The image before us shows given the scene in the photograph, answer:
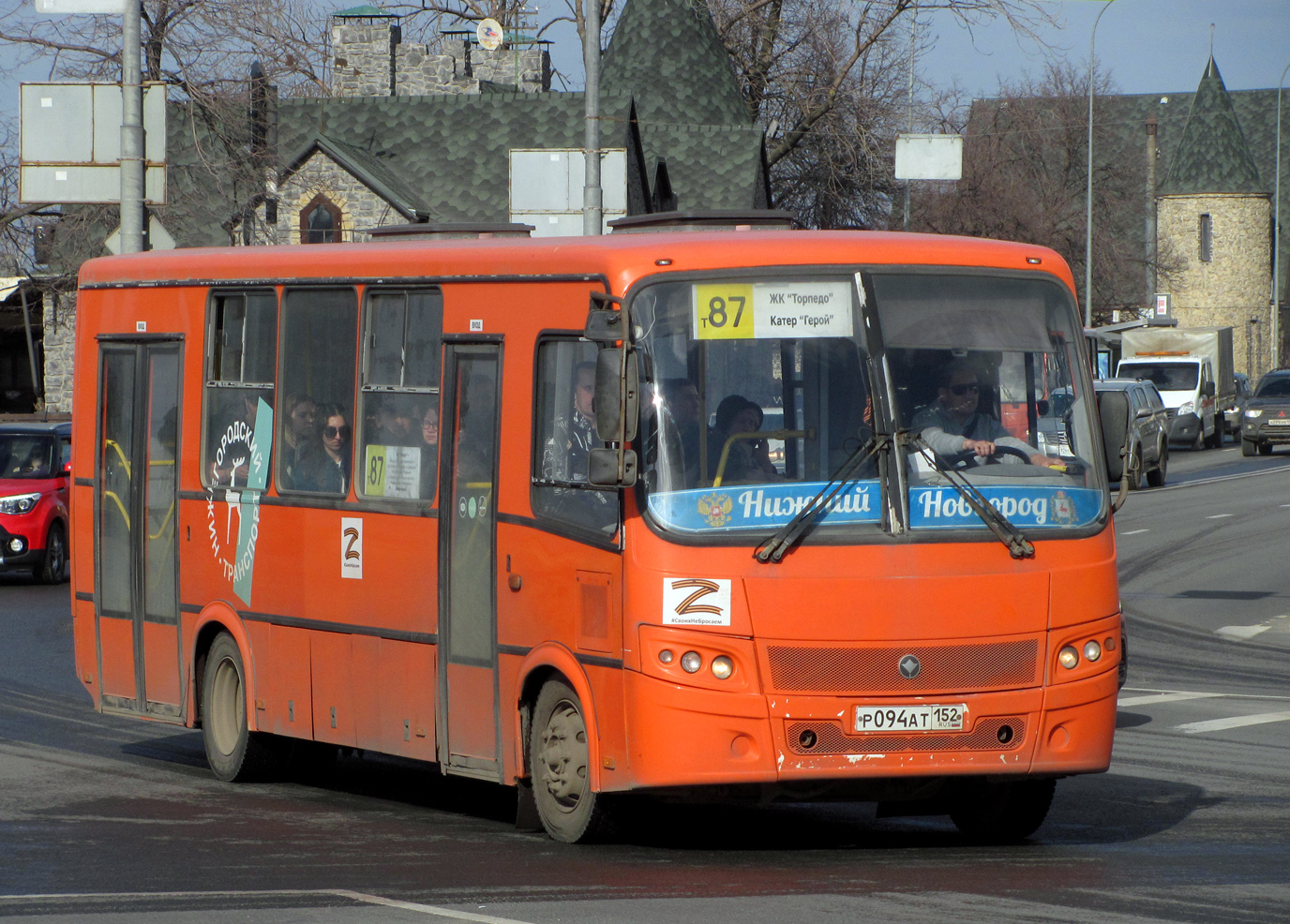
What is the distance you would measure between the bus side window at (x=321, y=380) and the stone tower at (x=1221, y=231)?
92201 millimetres

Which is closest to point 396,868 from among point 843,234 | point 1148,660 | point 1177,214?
point 843,234

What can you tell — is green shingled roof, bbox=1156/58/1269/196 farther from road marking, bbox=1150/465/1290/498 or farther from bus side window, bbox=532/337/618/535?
bus side window, bbox=532/337/618/535

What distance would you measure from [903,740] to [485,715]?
2049 millimetres

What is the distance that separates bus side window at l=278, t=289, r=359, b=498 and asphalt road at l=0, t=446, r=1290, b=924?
1668 mm

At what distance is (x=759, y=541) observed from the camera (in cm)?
791

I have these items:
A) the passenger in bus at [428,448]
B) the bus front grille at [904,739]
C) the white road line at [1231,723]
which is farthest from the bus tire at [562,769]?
the white road line at [1231,723]

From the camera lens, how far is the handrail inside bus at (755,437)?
8008 millimetres

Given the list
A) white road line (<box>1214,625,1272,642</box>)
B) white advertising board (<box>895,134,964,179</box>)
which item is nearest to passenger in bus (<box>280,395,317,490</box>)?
white road line (<box>1214,625,1272,642</box>)

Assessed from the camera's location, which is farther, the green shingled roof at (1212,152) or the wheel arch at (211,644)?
the green shingled roof at (1212,152)

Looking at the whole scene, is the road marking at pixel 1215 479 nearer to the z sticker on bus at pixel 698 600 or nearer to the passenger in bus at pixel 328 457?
the passenger in bus at pixel 328 457

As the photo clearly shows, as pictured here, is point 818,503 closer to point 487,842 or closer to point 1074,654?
point 1074,654

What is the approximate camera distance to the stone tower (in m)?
98.6

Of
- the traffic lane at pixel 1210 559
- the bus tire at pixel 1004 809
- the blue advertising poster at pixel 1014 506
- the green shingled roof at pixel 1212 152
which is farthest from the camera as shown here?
the green shingled roof at pixel 1212 152

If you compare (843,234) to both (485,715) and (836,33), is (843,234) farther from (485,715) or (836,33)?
(836,33)
